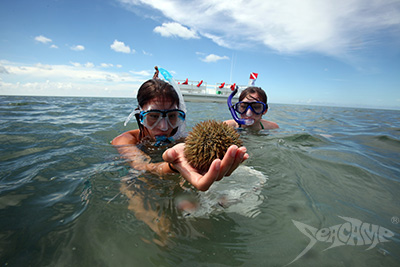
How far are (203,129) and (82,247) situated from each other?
169 centimetres

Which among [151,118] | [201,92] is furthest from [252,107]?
[201,92]

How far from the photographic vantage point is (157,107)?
3.54 meters

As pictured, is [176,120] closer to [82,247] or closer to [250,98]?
[82,247]

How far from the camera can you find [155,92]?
3.55 metres

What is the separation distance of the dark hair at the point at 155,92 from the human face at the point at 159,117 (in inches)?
3.2

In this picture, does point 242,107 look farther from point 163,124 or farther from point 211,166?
point 211,166

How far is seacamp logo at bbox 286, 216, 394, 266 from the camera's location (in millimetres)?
1767

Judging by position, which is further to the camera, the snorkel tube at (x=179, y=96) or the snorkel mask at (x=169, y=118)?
the snorkel tube at (x=179, y=96)

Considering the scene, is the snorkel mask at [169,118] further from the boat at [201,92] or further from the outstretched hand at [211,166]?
the boat at [201,92]

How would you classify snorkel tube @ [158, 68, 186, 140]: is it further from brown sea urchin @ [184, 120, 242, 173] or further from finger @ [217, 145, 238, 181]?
finger @ [217, 145, 238, 181]

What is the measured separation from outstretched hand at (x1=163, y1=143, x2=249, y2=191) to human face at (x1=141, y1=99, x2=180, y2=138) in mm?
1408

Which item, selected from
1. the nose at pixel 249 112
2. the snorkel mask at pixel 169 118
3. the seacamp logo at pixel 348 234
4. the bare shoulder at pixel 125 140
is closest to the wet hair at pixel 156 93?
the snorkel mask at pixel 169 118

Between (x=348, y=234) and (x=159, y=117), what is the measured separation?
3244 millimetres

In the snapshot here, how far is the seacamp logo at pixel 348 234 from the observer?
177 centimetres
